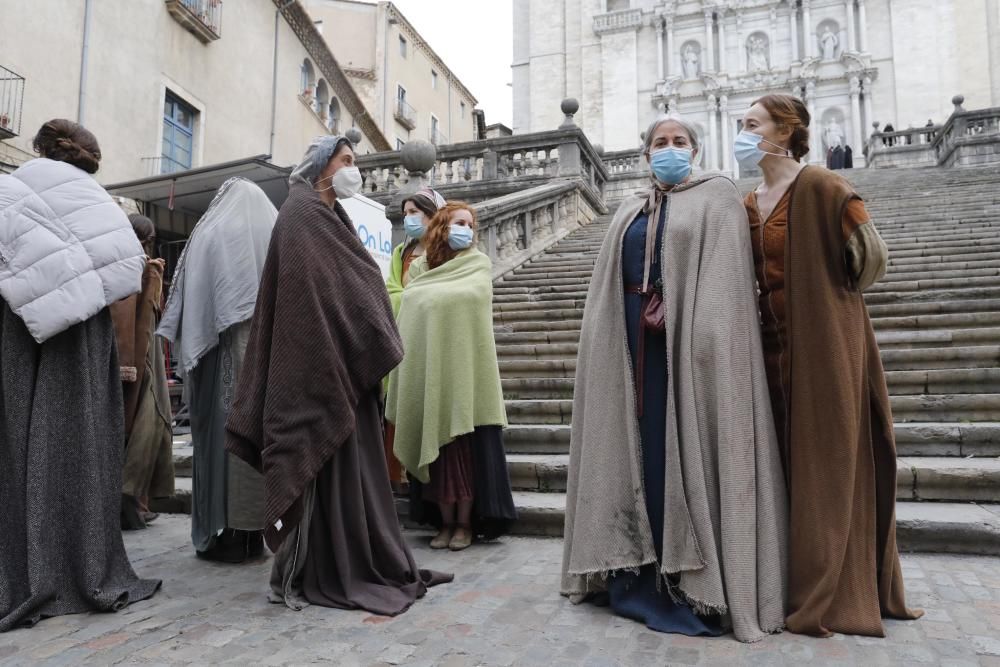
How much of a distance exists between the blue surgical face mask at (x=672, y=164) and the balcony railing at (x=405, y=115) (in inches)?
1227

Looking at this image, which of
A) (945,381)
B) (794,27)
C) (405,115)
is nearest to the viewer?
(945,381)

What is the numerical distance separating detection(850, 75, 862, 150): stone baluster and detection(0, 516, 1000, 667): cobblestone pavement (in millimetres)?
28686

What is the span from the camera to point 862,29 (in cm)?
2889

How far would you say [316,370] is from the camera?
2.99 metres

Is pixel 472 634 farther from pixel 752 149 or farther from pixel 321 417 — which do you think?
pixel 752 149

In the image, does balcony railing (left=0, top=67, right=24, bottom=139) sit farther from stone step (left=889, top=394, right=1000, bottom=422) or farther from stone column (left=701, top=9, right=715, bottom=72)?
stone column (left=701, top=9, right=715, bottom=72)

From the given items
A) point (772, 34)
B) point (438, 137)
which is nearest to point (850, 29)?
point (772, 34)

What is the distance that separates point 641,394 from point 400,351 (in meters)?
1.07

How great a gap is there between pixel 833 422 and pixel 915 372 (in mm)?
3127

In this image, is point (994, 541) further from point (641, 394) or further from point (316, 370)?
point (316, 370)

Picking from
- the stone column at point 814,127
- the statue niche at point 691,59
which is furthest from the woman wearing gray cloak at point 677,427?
the statue niche at point 691,59

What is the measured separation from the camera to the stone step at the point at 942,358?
5301 mm

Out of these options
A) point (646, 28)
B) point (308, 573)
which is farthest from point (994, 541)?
point (646, 28)

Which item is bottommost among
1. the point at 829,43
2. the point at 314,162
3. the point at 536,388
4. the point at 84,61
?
the point at 536,388
